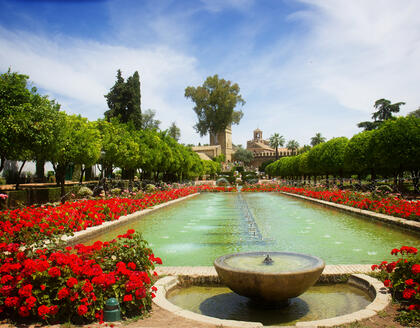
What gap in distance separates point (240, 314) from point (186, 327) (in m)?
0.86

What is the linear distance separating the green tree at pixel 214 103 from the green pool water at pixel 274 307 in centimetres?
5521

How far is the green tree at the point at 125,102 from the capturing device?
→ 118 feet

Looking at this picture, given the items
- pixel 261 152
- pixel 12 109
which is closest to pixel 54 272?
pixel 12 109

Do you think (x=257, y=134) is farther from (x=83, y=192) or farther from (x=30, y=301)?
(x=30, y=301)

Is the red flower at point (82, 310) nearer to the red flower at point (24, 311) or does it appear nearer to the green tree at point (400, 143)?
the red flower at point (24, 311)

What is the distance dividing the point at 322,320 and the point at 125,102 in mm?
35106

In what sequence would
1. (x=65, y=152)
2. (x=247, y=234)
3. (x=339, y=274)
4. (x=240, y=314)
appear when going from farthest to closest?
(x=65, y=152) → (x=247, y=234) → (x=339, y=274) → (x=240, y=314)

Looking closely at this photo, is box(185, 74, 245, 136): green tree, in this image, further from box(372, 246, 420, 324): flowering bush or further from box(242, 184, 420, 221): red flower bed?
box(372, 246, 420, 324): flowering bush

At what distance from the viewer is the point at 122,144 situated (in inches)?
853

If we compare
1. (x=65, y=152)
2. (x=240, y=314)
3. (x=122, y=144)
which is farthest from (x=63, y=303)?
(x=122, y=144)

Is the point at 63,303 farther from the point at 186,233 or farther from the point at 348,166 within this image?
the point at 348,166

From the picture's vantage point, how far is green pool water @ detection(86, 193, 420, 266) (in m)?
6.39

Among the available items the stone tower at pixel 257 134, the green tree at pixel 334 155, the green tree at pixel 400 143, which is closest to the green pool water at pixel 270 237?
the green tree at pixel 400 143

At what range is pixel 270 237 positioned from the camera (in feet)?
26.4
